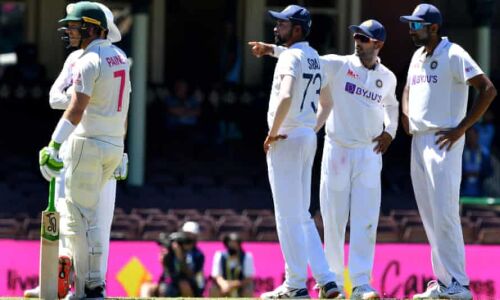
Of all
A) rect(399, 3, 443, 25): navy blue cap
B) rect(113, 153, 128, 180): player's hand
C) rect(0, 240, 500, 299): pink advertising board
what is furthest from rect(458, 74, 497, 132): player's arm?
rect(0, 240, 500, 299): pink advertising board

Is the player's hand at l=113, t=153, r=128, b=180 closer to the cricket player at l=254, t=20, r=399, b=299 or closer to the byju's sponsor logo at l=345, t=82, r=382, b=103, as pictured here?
the cricket player at l=254, t=20, r=399, b=299

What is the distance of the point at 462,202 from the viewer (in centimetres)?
1822

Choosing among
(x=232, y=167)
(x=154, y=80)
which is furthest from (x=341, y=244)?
(x=154, y=80)

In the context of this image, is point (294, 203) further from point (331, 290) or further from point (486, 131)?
point (486, 131)

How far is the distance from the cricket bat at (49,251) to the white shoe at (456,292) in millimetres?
2564

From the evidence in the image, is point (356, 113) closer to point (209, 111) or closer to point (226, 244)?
point (226, 244)

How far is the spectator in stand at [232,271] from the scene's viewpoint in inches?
506

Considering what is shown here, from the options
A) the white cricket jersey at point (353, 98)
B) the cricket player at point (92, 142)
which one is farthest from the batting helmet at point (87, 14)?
the white cricket jersey at point (353, 98)

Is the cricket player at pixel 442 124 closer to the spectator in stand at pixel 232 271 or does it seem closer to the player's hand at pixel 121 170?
the player's hand at pixel 121 170

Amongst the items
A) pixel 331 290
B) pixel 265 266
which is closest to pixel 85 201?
pixel 331 290

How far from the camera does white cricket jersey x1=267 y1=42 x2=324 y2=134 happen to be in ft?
29.2

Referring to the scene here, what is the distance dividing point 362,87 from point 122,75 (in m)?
1.74

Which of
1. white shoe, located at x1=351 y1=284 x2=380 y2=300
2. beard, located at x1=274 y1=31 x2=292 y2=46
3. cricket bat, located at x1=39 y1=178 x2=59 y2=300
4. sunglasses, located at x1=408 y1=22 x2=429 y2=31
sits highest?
sunglasses, located at x1=408 y1=22 x2=429 y2=31

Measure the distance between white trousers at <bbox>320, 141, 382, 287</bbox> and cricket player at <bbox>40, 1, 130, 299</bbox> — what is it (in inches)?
61.7
